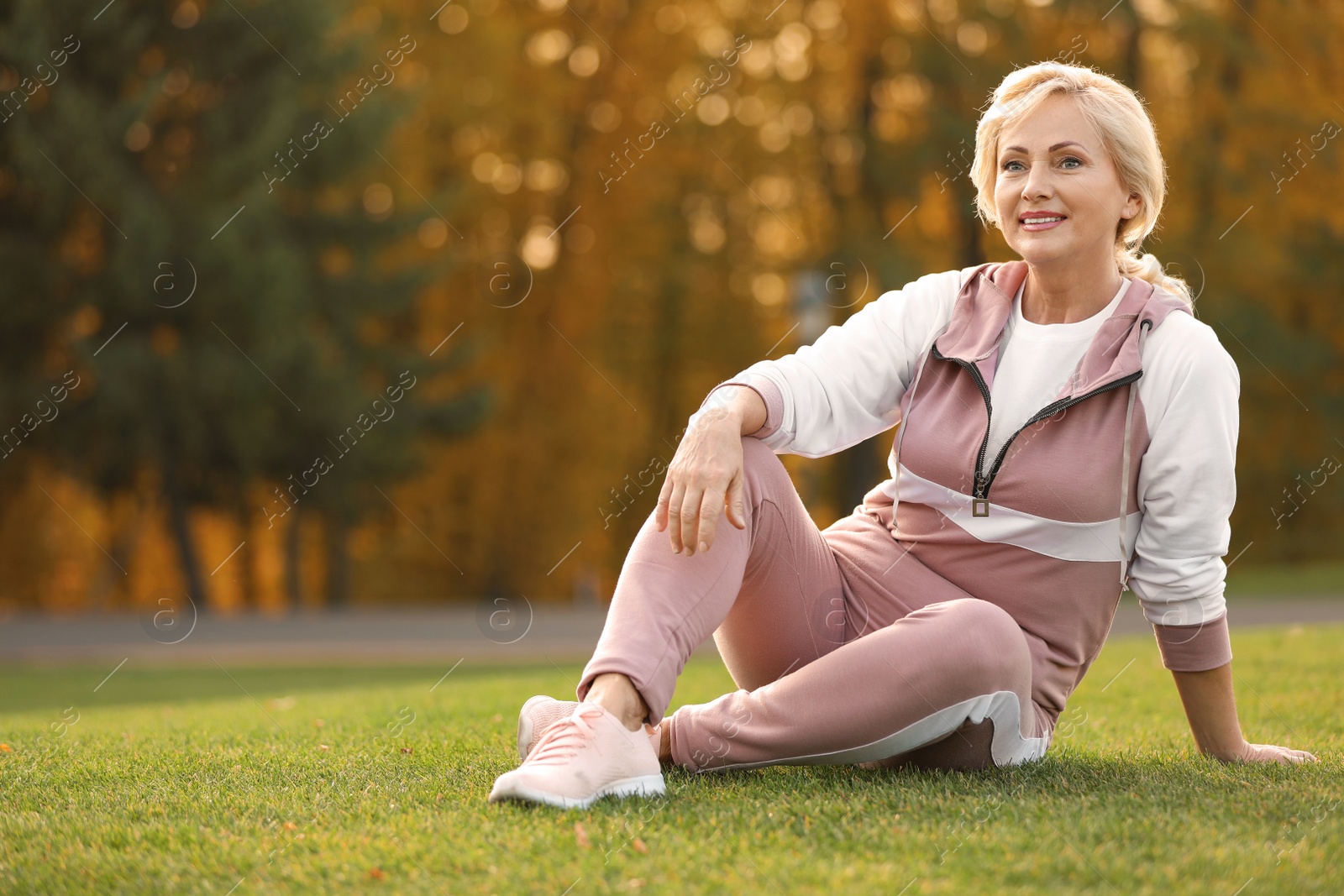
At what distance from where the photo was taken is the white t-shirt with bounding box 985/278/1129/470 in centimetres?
271

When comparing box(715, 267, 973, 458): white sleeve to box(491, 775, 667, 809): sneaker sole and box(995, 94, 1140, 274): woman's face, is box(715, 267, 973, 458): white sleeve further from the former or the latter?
box(491, 775, 667, 809): sneaker sole

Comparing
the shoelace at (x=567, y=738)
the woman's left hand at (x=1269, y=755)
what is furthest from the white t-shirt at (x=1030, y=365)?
the shoelace at (x=567, y=738)

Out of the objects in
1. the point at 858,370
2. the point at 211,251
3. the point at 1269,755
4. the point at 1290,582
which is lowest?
the point at 1290,582

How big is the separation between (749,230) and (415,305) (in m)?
5.10

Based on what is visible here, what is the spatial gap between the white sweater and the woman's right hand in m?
0.21

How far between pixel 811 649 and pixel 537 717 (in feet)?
1.91

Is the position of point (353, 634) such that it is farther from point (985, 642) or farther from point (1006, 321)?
point (985, 642)

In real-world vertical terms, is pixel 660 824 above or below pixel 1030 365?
below

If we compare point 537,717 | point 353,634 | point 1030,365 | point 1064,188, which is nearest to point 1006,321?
point 1030,365

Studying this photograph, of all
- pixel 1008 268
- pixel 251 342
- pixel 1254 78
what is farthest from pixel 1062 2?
pixel 1008 268

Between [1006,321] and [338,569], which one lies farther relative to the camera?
[338,569]

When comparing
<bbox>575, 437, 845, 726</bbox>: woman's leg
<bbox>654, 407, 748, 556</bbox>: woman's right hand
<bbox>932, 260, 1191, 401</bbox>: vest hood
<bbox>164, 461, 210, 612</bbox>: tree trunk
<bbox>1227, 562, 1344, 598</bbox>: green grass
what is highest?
<bbox>932, 260, 1191, 401</bbox>: vest hood

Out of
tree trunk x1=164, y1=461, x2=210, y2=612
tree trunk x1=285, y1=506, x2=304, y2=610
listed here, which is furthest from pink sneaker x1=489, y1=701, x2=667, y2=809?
tree trunk x1=285, y1=506, x2=304, y2=610

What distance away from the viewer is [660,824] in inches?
88.0
